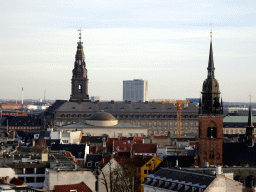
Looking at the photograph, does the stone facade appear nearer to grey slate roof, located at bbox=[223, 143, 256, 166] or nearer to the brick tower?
the brick tower

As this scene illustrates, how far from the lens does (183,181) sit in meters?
79.1

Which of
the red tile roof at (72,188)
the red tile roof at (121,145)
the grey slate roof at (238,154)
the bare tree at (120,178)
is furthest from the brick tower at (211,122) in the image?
the red tile roof at (72,188)

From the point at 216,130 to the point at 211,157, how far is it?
408 centimetres

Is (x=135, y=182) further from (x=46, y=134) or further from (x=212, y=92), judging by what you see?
(x=46, y=134)

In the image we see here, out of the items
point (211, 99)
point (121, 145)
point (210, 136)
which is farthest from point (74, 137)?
point (211, 99)

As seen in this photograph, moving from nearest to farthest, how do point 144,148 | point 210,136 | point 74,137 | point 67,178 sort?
point 67,178 < point 210,136 < point 144,148 < point 74,137

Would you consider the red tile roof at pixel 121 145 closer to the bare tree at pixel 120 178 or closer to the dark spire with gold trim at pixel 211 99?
the dark spire with gold trim at pixel 211 99

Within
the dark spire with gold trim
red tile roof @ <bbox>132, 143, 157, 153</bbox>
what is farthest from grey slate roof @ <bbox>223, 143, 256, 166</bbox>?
red tile roof @ <bbox>132, 143, 157, 153</bbox>

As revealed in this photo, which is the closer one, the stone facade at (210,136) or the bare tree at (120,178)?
the bare tree at (120,178)

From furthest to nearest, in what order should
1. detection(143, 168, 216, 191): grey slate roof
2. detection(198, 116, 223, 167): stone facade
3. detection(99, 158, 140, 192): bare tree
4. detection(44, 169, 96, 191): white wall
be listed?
detection(198, 116, 223, 167): stone facade → detection(99, 158, 140, 192): bare tree → detection(44, 169, 96, 191): white wall → detection(143, 168, 216, 191): grey slate roof

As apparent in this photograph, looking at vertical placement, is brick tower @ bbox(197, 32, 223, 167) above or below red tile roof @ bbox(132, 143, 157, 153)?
above

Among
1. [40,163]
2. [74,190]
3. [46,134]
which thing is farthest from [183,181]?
[46,134]

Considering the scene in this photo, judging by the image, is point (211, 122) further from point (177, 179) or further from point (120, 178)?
point (177, 179)

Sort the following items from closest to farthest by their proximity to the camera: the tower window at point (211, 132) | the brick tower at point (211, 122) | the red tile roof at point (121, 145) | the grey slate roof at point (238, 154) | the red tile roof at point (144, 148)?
the grey slate roof at point (238, 154)
the brick tower at point (211, 122)
the tower window at point (211, 132)
the red tile roof at point (144, 148)
the red tile roof at point (121, 145)
